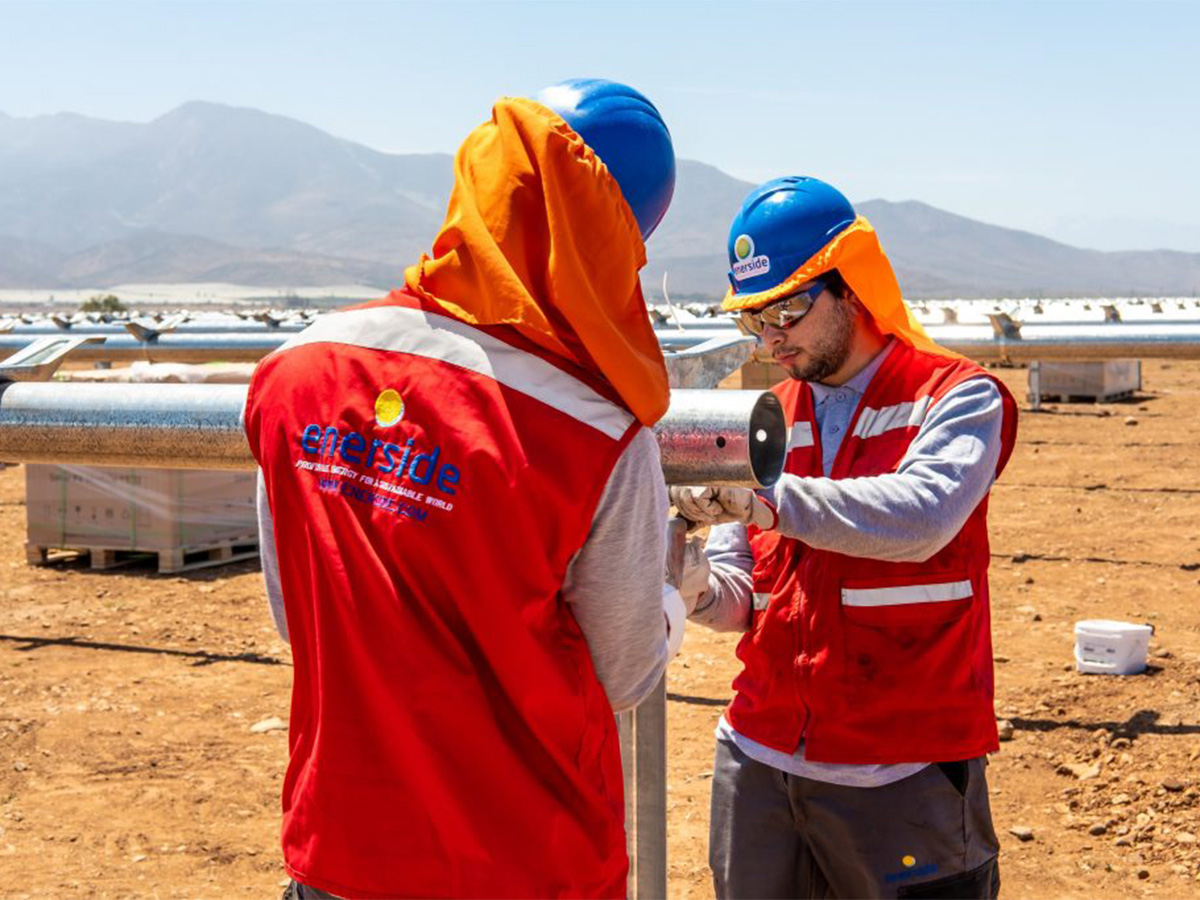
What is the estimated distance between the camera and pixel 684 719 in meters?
5.11

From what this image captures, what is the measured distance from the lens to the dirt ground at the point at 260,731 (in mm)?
3943

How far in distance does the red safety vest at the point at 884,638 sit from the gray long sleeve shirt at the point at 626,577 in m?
0.84

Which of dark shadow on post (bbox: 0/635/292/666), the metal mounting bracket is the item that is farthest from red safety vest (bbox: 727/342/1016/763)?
dark shadow on post (bbox: 0/635/292/666)

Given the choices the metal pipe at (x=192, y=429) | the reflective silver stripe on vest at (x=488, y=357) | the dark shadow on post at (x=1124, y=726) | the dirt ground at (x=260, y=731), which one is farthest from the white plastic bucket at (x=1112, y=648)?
the reflective silver stripe on vest at (x=488, y=357)

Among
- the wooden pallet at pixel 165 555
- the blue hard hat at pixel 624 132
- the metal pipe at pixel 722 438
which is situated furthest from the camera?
the wooden pallet at pixel 165 555

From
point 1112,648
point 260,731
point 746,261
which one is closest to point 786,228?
point 746,261

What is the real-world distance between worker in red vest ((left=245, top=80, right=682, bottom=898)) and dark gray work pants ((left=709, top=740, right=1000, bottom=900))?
0.90m

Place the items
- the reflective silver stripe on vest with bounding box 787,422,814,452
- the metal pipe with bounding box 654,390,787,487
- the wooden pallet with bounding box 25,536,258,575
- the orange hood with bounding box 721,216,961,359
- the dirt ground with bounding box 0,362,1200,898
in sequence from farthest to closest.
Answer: the wooden pallet with bounding box 25,536,258,575 < the dirt ground with bounding box 0,362,1200,898 < the reflective silver stripe on vest with bounding box 787,422,814,452 < the orange hood with bounding box 721,216,961,359 < the metal pipe with bounding box 654,390,787,487

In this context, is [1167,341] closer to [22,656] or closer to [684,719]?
[684,719]

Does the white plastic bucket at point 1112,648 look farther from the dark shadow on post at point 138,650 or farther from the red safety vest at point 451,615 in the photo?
the red safety vest at point 451,615

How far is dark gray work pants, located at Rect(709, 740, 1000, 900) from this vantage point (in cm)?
229

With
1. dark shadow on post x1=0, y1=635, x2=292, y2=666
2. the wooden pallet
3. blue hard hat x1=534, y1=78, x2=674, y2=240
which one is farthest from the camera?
the wooden pallet

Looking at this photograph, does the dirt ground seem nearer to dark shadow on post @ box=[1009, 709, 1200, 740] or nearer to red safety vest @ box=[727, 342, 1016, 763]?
dark shadow on post @ box=[1009, 709, 1200, 740]

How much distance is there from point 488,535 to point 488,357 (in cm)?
19
